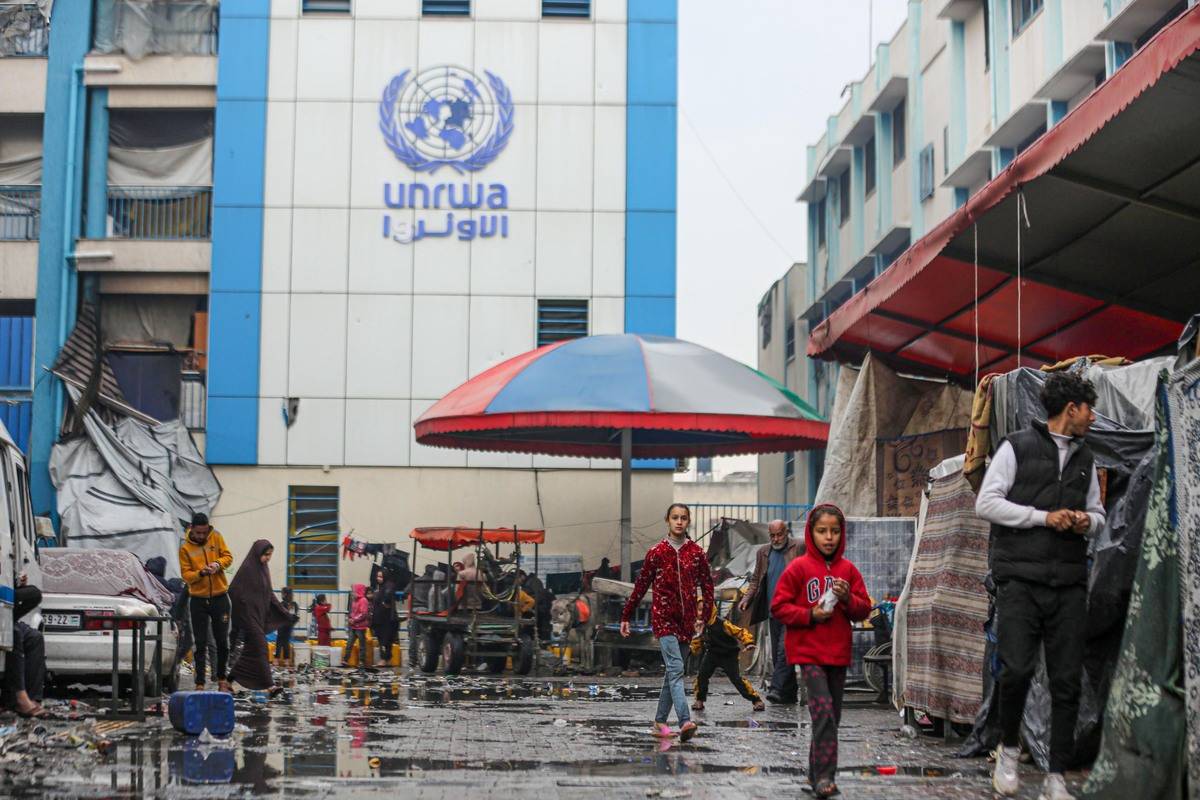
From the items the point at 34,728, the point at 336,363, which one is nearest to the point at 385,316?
the point at 336,363

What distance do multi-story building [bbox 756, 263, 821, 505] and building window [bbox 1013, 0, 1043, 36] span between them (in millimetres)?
13596

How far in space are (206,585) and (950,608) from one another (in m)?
8.27

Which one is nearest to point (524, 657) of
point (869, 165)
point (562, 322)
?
→ point (562, 322)

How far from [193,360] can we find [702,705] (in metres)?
18.5

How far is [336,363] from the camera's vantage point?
31.3 meters

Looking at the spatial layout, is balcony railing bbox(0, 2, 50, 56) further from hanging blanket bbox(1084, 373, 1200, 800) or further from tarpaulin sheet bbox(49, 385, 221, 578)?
hanging blanket bbox(1084, 373, 1200, 800)

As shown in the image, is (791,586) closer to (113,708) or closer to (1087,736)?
(1087,736)

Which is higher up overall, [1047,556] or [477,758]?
[1047,556]

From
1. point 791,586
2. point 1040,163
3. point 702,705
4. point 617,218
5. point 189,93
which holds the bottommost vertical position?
point 702,705

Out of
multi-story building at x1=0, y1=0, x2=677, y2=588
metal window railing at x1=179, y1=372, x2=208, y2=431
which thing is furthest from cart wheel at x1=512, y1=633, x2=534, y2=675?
metal window railing at x1=179, y1=372, x2=208, y2=431

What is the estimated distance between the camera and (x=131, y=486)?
97.1 feet

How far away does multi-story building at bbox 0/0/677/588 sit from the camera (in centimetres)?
3119

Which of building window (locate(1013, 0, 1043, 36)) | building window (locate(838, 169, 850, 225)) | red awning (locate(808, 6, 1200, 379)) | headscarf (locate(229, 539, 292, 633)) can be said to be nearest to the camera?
red awning (locate(808, 6, 1200, 379))

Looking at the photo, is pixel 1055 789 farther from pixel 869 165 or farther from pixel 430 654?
pixel 869 165
